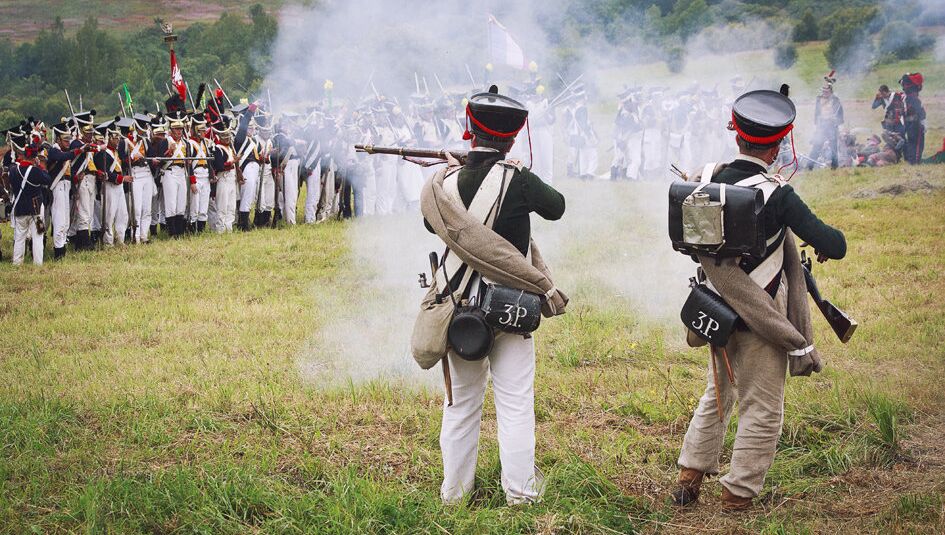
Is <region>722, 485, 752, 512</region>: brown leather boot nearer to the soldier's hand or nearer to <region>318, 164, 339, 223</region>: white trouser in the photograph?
the soldier's hand

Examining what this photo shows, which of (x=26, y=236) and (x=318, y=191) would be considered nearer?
(x=26, y=236)

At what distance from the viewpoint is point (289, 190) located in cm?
1608

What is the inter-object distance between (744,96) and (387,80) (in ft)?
49.4

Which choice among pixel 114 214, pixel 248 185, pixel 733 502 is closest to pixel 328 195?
pixel 248 185

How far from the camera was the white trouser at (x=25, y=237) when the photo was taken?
12359mm

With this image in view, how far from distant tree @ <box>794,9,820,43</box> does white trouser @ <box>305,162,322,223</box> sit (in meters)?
8.68

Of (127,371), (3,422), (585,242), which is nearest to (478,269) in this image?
(3,422)

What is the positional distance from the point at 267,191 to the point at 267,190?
0.06ft

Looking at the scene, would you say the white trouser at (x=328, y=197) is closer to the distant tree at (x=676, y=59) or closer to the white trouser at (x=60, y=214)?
the white trouser at (x=60, y=214)

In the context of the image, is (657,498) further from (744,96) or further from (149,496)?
(149,496)

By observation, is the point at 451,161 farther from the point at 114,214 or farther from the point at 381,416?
the point at 114,214

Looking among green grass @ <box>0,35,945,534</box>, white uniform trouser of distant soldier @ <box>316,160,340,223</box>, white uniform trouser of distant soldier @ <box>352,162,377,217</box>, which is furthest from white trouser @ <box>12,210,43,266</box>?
white uniform trouser of distant soldier @ <box>352,162,377,217</box>

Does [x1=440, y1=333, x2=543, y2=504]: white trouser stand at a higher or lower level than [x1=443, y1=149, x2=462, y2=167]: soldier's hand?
lower

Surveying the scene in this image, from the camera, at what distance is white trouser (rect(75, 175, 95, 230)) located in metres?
13.3
